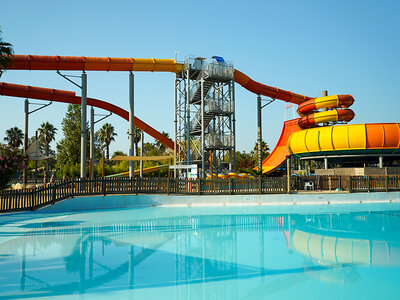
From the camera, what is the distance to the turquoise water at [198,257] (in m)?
7.00

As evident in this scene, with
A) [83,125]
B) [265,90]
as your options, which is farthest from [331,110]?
[83,125]

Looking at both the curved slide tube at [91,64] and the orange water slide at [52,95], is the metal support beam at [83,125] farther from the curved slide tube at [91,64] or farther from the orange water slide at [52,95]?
the orange water slide at [52,95]

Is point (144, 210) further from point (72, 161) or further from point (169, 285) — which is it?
point (72, 161)

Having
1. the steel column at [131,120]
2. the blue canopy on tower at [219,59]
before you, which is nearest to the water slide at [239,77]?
the steel column at [131,120]

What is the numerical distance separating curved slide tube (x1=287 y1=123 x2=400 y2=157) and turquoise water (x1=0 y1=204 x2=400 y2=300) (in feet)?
56.0

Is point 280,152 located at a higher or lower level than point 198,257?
higher

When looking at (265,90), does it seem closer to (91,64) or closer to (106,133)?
(91,64)

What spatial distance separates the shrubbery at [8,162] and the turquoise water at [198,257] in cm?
208

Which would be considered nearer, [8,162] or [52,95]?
[8,162]

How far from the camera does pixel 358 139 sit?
108 feet

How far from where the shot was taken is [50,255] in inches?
388

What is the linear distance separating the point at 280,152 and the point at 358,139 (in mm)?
13763

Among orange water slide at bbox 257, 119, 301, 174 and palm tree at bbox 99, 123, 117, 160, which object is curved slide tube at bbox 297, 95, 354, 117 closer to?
orange water slide at bbox 257, 119, 301, 174

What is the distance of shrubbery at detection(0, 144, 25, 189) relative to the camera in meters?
16.5
